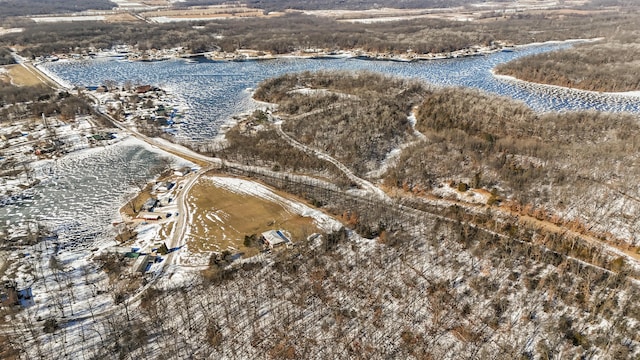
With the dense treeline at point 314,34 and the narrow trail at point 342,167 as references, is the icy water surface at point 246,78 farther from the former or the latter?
the dense treeline at point 314,34

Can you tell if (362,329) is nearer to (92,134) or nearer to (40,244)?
(40,244)

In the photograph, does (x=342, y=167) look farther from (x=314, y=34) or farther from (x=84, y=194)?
(x=314, y=34)

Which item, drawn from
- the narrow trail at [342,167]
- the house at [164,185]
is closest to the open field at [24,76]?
the house at [164,185]

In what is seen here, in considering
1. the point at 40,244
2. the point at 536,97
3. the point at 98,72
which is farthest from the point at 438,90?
the point at 98,72

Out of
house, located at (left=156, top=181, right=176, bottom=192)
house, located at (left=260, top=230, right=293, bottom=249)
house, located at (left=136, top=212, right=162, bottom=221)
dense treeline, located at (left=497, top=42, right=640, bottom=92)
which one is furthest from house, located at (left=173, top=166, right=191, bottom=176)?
dense treeline, located at (left=497, top=42, right=640, bottom=92)

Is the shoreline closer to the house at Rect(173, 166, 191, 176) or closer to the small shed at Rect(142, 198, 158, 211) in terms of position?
the house at Rect(173, 166, 191, 176)

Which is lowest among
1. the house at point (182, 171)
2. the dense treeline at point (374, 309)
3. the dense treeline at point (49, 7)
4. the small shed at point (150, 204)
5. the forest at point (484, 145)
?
the dense treeline at point (374, 309)
